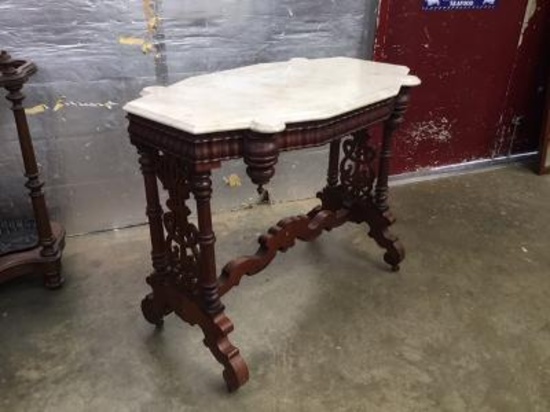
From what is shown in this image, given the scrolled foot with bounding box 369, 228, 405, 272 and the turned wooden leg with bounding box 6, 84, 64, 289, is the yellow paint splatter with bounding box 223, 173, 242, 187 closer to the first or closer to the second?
the scrolled foot with bounding box 369, 228, 405, 272

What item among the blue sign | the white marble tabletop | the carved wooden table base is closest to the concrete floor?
the carved wooden table base

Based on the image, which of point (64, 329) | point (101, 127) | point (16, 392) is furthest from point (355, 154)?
point (16, 392)

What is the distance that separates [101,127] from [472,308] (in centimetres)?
173

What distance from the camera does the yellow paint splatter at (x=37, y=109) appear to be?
2.16 m

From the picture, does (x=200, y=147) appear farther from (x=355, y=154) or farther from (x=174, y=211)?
(x=355, y=154)

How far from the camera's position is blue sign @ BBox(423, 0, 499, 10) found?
8.85 feet

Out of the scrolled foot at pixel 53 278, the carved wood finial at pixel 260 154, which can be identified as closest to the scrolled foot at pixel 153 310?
the scrolled foot at pixel 53 278

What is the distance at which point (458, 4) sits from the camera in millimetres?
2760

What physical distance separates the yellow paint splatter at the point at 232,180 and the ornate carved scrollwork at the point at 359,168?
60cm

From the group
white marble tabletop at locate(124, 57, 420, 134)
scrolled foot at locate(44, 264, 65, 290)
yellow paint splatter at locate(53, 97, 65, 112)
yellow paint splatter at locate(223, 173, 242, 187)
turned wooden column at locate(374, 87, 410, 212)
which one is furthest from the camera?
yellow paint splatter at locate(223, 173, 242, 187)

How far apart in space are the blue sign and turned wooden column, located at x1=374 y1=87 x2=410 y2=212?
3.19 feet

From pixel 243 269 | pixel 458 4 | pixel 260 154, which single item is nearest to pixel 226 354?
pixel 243 269

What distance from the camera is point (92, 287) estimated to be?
7.00 feet

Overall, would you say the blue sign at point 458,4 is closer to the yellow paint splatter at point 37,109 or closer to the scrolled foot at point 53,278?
the yellow paint splatter at point 37,109
